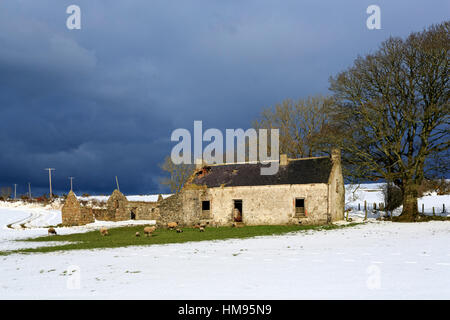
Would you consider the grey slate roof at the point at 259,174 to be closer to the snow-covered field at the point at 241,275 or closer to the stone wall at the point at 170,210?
the stone wall at the point at 170,210

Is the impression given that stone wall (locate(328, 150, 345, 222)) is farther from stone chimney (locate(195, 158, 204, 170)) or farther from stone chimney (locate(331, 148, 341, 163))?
stone chimney (locate(195, 158, 204, 170))

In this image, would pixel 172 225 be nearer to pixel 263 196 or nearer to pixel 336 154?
pixel 263 196

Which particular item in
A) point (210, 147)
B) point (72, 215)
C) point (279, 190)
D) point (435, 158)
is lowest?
point (72, 215)

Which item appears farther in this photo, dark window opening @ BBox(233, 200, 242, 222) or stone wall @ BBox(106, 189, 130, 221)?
stone wall @ BBox(106, 189, 130, 221)

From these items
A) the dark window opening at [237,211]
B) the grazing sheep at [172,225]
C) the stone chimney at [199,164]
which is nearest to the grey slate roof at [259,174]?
the stone chimney at [199,164]

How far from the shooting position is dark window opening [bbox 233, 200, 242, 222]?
113 feet

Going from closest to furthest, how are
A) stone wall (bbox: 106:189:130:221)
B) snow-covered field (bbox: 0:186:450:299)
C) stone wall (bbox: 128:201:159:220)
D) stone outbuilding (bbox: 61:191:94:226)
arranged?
snow-covered field (bbox: 0:186:450:299)
stone outbuilding (bbox: 61:191:94:226)
stone wall (bbox: 106:189:130:221)
stone wall (bbox: 128:201:159:220)

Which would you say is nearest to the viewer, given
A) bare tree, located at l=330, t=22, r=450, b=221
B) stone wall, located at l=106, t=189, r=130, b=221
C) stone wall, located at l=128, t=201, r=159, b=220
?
bare tree, located at l=330, t=22, r=450, b=221

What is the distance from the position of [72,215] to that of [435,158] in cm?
3708

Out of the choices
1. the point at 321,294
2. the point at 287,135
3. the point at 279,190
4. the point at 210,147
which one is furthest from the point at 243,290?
the point at 210,147

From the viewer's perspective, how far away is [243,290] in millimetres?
8336

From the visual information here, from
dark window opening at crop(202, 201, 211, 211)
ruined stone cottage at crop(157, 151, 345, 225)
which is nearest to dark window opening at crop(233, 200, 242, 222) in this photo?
ruined stone cottage at crop(157, 151, 345, 225)

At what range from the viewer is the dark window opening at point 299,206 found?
104 feet

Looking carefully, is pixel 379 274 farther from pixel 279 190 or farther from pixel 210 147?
pixel 210 147
